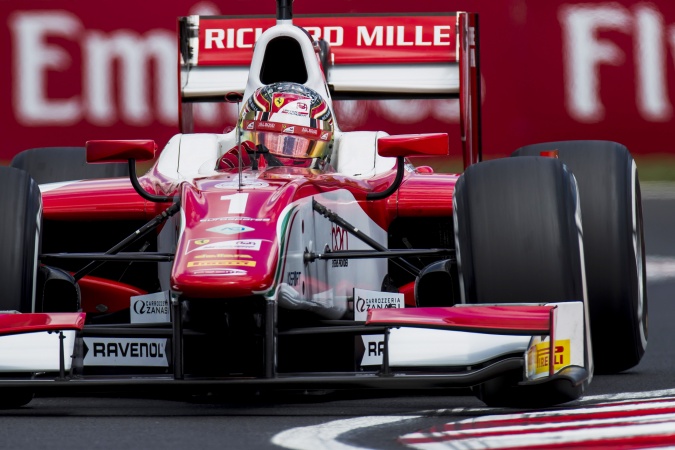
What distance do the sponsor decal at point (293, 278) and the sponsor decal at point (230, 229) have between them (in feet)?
0.82

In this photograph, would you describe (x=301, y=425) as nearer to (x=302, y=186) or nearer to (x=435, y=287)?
(x=302, y=186)

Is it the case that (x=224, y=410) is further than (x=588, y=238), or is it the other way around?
(x=588, y=238)

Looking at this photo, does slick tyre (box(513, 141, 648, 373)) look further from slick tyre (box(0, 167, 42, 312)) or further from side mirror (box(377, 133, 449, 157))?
slick tyre (box(0, 167, 42, 312))

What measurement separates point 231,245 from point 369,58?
3.24 m

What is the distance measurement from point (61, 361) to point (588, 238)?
2476 millimetres

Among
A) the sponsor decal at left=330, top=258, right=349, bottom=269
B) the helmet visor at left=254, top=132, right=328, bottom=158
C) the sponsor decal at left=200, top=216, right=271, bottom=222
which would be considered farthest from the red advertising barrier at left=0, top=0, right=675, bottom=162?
the sponsor decal at left=200, top=216, right=271, bottom=222

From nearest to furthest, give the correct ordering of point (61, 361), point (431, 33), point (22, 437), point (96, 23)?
point (22, 437) < point (61, 361) < point (431, 33) < point (96, 23)

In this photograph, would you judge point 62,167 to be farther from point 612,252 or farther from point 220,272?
point 220,272

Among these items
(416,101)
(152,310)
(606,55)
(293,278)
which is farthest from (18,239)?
(606,55)

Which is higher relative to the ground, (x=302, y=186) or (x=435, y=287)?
(x=302, y=186)

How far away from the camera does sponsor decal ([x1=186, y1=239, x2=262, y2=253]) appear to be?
5.48 meters

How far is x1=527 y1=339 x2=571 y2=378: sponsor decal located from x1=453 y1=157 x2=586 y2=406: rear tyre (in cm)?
13

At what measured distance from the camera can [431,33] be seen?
28.0 feet

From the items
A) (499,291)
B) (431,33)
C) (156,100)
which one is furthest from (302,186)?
(156,100)
